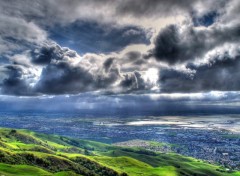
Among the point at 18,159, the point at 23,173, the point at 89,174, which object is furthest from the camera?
the point at 89,174

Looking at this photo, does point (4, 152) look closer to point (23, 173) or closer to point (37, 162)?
point (37, 162)

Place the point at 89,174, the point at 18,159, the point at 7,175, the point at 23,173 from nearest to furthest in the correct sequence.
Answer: the point at 7,175 → the point at 23,173 → the point at 18,159 → the point at 89,174

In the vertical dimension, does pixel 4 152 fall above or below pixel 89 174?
above

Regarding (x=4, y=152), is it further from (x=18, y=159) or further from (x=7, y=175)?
(x=7, y=175)

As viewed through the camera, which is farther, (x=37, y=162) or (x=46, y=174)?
(x=37, y=162)

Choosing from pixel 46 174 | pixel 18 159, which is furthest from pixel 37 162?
pixel 46 174

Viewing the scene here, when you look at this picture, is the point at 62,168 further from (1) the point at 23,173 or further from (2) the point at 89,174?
(1) the point at 23,173

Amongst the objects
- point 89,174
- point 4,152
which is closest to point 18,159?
point 4,152

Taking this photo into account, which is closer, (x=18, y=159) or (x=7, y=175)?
(x=7, y=175)
